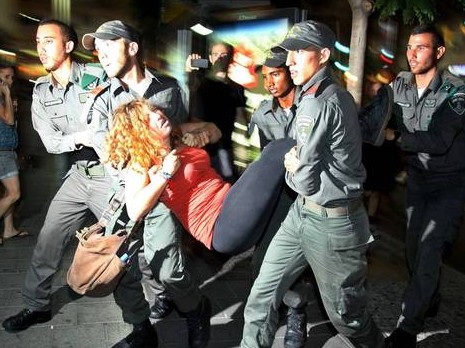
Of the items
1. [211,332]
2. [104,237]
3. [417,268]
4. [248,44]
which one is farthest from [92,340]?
[248,44]

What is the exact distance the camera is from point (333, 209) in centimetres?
308

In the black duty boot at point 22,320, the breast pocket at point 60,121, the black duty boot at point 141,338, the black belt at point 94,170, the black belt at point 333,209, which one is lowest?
the black duty boot at point 22,320

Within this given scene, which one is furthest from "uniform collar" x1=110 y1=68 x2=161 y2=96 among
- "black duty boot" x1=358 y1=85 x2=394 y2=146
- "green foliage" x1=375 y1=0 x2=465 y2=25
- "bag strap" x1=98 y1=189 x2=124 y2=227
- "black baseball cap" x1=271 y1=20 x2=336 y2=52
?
"green foliage" x1=375 y1=0 x2=465 y2=25

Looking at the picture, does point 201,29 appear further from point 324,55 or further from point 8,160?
point 324,55

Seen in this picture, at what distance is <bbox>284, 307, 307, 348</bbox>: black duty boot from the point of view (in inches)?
151

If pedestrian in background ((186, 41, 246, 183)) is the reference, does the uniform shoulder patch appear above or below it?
above

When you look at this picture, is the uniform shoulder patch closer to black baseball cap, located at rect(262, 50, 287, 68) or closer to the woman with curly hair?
black baseball cap, located at rect(262, 50, 287, 68)

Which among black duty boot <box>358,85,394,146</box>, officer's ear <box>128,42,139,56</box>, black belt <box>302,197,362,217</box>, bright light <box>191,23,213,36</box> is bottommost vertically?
black belt <box>302,197,362,217</box>

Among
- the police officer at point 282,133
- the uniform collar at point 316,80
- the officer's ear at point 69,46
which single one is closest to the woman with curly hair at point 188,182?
the uniform collar at point 316,80

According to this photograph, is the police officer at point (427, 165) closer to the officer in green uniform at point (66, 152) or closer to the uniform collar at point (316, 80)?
the uniform collar at point (316, 80)

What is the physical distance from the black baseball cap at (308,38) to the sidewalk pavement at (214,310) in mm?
2025

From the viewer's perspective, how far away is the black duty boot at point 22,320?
3.89 meters

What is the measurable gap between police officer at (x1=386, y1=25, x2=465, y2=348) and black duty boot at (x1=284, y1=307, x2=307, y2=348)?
57cm

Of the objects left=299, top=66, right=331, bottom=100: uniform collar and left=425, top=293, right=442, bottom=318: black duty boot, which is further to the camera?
left=425, top=293, right=442, bottom=318: black duty boot
